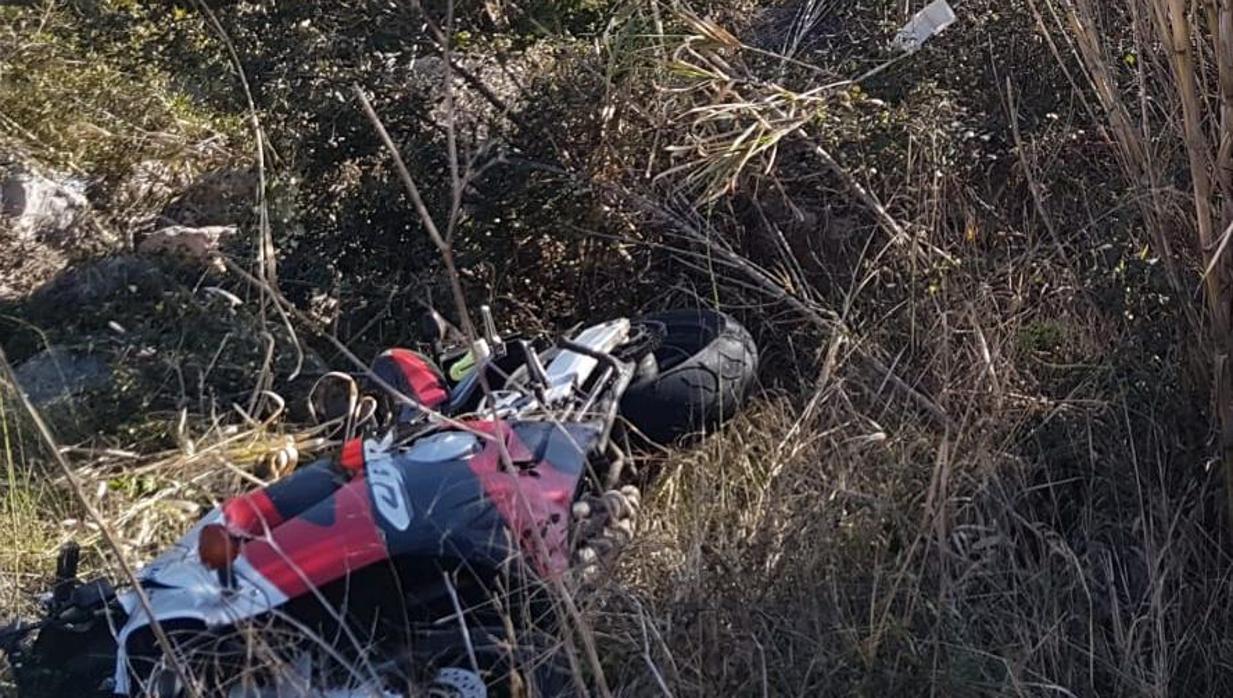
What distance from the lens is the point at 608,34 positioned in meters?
5.64

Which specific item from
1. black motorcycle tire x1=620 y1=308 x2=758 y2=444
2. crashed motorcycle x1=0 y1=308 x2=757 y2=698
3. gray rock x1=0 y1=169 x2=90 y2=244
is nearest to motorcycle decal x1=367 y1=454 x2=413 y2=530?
crashed motorcycle x1=0 y1=308 x2=757 y2=698

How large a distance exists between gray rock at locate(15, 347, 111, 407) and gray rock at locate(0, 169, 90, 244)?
1551mm

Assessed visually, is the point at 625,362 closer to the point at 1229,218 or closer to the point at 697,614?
the point at 697,614

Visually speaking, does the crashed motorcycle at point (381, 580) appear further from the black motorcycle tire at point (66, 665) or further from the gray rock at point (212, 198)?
the gray rock at point (212, 198)

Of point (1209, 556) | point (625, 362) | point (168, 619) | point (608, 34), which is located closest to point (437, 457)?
point (168, 619)

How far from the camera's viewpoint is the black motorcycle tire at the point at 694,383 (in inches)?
187

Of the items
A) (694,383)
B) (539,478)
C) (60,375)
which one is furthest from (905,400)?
(60,375)

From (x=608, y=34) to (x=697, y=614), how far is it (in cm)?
268

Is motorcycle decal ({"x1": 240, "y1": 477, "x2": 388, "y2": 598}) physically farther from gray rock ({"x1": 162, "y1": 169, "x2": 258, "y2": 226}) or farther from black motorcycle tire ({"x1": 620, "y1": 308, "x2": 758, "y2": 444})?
gray rock ({"x1": 162, "y1": 169, "x2": 258, "y2": 226})

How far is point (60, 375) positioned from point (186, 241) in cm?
138

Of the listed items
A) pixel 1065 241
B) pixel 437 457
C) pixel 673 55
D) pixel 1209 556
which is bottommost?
pixel 1209 556

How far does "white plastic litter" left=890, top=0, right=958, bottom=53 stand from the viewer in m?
5.72

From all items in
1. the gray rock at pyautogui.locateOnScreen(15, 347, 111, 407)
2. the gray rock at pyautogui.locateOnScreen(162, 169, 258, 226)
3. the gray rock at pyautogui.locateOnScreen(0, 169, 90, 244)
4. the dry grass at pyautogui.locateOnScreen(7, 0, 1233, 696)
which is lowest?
the dry grass at pyautogui.locateOnScreen(7, 0, 1233, 696)

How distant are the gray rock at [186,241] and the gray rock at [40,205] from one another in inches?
22.1
